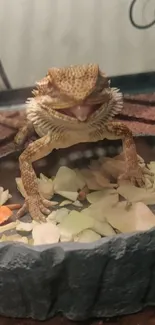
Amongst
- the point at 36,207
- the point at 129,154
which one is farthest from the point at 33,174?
the point at 129,154

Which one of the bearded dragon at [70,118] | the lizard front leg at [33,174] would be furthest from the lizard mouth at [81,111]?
the lizard front leg at [33,174]

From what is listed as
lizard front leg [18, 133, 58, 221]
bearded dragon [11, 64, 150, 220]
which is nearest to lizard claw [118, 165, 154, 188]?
bearded dragon [11, 64, 150, 220]

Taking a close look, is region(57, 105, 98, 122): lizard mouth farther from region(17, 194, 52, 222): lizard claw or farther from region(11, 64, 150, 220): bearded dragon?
region(17, 194, 52, 222): lizard claw

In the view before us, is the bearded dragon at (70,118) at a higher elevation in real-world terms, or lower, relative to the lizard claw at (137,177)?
higher

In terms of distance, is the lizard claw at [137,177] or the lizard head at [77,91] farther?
the lizard claw at [137,177]

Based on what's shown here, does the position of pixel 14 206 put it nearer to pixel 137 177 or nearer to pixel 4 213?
pixel 4 213

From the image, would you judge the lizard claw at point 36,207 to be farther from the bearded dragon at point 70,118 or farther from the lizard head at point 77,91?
the lizard head at point 77,91

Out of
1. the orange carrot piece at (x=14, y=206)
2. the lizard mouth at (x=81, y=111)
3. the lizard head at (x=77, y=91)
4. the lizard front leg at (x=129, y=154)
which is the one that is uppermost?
the lizard head at (x=77, y=91)

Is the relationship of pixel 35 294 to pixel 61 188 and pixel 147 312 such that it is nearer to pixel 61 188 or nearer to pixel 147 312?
pixel 147 312
